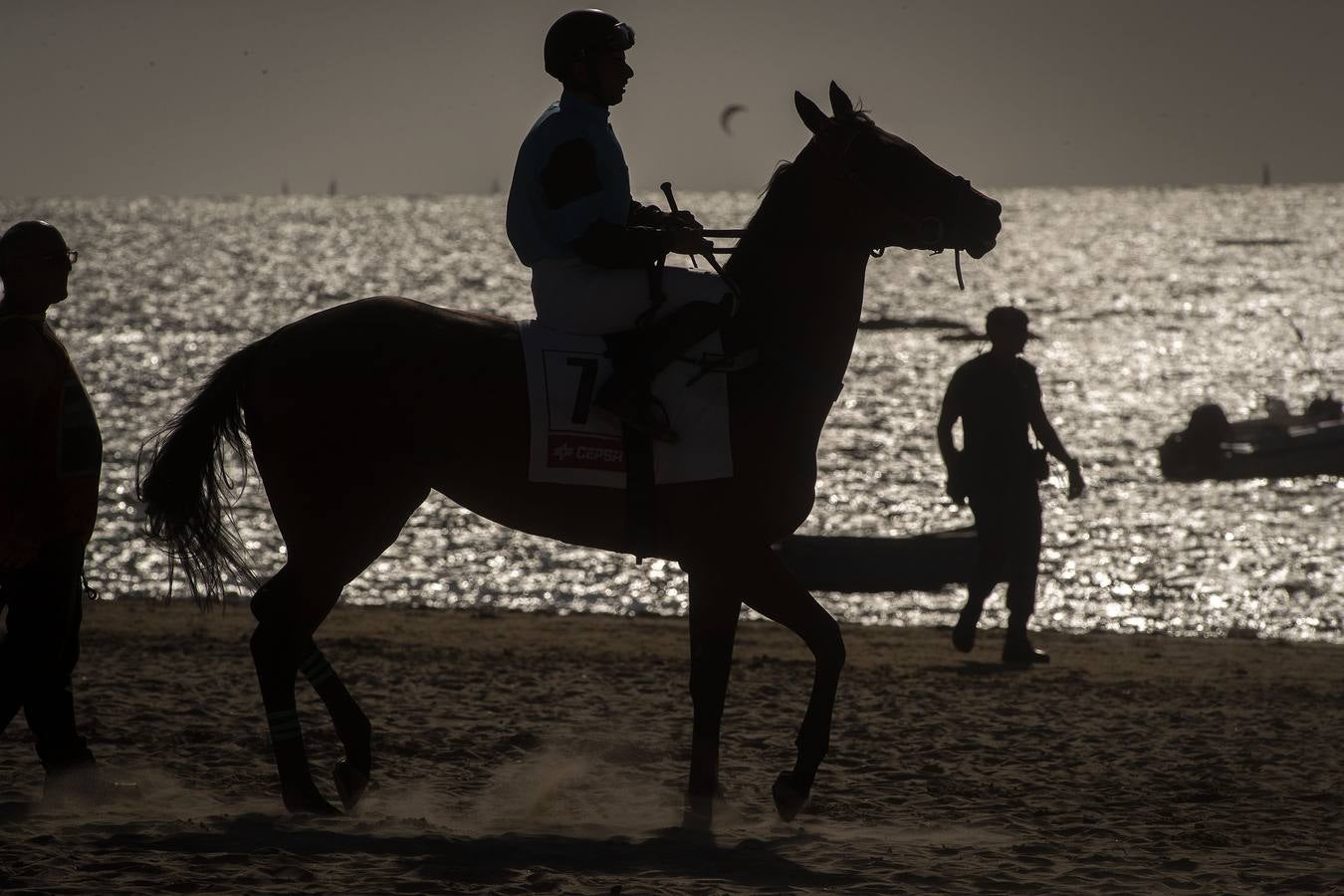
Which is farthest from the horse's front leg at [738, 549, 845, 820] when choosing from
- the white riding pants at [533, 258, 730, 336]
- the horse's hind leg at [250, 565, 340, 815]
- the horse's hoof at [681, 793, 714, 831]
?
the horse's hind leg at [250, 565, 340, 815]

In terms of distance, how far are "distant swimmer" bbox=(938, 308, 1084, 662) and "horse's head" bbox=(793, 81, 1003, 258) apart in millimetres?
5161

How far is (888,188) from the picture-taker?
7070mm

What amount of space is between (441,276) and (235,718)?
132904 millimetres

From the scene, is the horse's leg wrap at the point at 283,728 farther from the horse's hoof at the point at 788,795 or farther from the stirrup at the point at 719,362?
the stirrup at the point at 719,362

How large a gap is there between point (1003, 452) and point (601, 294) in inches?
245

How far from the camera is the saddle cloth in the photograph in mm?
6770

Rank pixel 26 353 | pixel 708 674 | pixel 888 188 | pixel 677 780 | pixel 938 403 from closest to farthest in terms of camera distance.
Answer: pixel 26 353
pixel 888 188
pixel 708 674
pixel 677 780
pixel 938 403

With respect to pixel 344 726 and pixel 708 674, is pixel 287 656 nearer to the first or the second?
pixel 344 726

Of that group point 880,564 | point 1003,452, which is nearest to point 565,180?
point 1003,452

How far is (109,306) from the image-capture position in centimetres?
11150

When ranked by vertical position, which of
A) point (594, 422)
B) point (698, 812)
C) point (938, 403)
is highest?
point (938, 403)

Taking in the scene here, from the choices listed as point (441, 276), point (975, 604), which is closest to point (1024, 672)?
point (975, 604)

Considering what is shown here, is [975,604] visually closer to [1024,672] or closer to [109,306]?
[1024,672]

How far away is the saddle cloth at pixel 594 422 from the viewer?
677 centimetres
